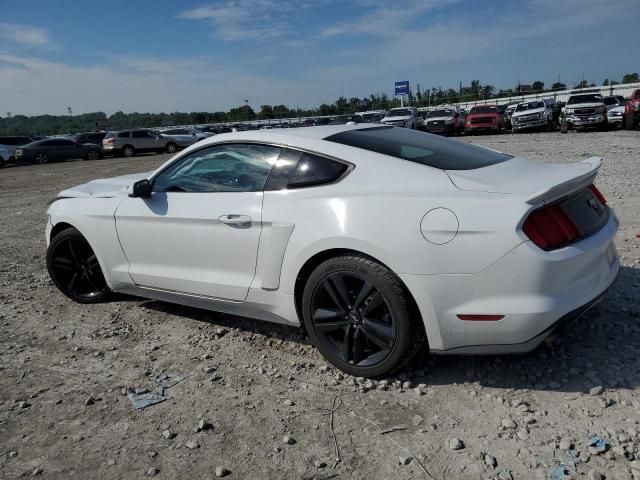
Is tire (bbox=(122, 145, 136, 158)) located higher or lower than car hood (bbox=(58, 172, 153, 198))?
lower

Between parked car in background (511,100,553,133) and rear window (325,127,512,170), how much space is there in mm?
24677

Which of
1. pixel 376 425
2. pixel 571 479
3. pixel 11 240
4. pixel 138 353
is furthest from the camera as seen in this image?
pixel 11 240

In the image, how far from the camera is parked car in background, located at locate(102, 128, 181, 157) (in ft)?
101

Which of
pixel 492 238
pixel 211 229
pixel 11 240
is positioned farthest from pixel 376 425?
pixel 11 240

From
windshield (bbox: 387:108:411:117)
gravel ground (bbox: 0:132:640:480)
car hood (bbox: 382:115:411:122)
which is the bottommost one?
gravel ground (bbox: 0:132:640:480)

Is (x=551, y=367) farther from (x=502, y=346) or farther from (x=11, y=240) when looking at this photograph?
(x=11, y=240)

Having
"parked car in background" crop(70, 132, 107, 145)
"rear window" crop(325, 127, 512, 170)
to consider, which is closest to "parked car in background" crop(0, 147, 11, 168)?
"parked car in background" crop(70, 132, 107, 145)

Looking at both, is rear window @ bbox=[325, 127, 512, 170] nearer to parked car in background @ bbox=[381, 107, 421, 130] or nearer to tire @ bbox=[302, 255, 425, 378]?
tire @ bbox=[302, 255, 425, 378]

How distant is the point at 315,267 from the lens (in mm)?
3211

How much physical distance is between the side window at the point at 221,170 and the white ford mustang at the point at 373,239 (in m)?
0.01

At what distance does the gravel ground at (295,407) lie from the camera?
2.43m

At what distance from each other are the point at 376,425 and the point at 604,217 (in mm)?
1848

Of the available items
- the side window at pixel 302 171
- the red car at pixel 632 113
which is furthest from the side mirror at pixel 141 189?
the red car at pixel 632 113

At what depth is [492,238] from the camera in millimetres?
2602
